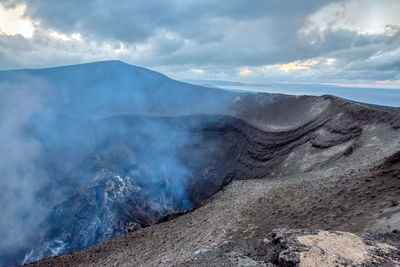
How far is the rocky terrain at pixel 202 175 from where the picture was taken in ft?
28.6

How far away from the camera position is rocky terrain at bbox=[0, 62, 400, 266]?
28.6 feet

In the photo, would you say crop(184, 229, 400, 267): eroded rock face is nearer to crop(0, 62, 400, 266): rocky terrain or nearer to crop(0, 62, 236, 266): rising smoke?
crop(0, 62, 400, 266): rocky terrain

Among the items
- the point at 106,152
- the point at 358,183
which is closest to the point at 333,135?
the point at 358,183

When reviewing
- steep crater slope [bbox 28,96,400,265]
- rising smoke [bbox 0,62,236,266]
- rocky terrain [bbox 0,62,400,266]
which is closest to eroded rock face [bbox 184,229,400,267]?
rocky terrain [bbox 0,62,400,266]

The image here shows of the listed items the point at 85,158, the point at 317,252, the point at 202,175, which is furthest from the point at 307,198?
the point at 85,158

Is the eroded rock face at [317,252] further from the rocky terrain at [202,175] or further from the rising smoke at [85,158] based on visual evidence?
the rising smoke at [85,158]

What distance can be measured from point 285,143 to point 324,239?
22990mm

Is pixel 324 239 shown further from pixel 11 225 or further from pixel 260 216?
pixel 11 225

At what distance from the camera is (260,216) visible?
40.4ft

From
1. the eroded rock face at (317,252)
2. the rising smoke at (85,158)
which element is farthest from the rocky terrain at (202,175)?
the rising smoke at (85,158)

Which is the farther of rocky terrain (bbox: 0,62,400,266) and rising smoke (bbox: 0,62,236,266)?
rising smoke (bbox: 0,62,236,266)

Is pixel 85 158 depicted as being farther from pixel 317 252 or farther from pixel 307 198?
pixel 317 252

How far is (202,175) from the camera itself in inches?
1497

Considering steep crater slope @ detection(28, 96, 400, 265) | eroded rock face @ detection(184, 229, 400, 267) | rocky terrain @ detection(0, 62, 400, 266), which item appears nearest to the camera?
eroded rock face @ detection(184, 229, 400, 267)
